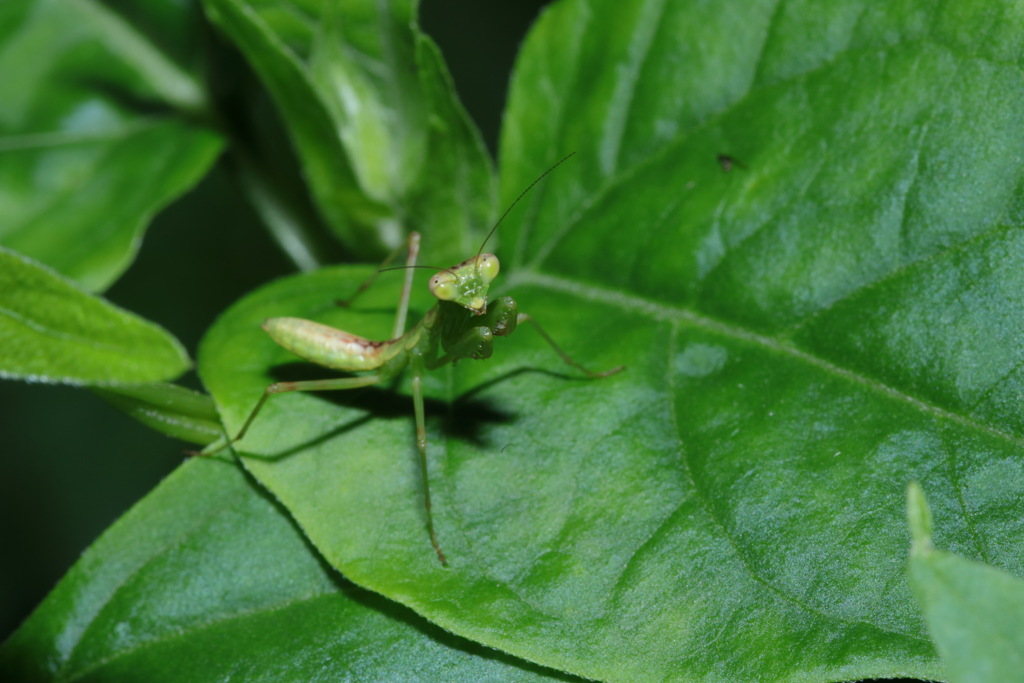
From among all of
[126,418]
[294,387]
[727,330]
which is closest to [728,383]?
[727,330]

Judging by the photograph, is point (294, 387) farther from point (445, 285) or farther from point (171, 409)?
point (445, 285)

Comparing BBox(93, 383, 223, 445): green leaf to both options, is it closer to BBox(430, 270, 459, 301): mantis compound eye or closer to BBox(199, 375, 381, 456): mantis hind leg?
BBox(199, 375, 381, 456): mantis hind leg

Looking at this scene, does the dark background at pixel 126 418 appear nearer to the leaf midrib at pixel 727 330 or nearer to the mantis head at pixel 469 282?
the leaf midrib at pixel 727 330

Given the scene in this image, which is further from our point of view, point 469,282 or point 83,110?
point 83,110

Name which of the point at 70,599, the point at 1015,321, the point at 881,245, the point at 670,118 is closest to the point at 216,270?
the point at 70,599

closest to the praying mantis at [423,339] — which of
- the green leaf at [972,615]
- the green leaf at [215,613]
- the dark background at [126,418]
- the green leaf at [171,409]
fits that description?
the green leaf at [171,409]

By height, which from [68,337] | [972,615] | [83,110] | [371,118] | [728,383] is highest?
[83,110]
